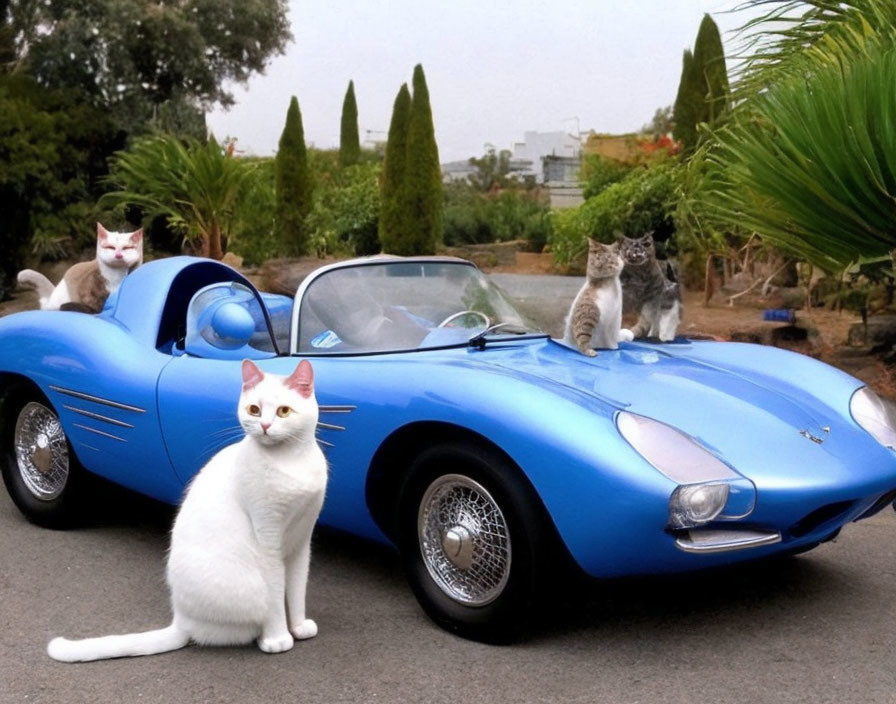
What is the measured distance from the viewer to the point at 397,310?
13.8 feet

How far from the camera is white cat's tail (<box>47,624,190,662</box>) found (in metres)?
3.26

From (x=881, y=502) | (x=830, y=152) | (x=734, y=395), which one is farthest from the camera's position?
(x=830, y=152)

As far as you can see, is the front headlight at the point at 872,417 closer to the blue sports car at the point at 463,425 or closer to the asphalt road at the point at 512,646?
the blue sports car at the point at 463,425

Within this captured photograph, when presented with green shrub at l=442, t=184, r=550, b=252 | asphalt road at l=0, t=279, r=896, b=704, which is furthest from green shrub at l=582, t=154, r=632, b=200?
asphalt road at l=0, t=279, r=896, b=704

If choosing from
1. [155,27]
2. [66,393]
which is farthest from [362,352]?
[155,27]

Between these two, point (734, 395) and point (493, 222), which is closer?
point (734, 395)

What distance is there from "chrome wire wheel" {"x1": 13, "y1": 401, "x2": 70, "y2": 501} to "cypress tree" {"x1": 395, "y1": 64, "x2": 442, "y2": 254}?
12375mm

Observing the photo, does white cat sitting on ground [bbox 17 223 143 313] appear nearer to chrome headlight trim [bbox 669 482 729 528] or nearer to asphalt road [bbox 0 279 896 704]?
asphalt road [bbox 0 279 896 704]

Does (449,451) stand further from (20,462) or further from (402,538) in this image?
(20,462)

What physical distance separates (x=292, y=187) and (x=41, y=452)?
14.3 meters

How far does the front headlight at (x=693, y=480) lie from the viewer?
117 inches

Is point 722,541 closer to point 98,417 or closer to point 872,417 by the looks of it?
point 872,417

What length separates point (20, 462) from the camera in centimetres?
504

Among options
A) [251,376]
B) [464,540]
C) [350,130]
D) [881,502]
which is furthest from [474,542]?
[350,130]
